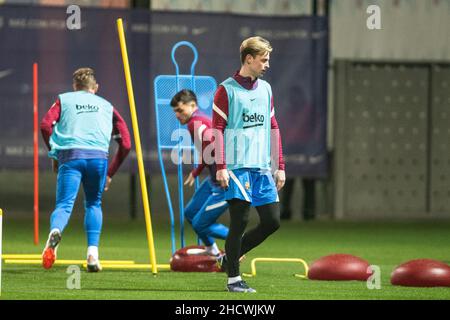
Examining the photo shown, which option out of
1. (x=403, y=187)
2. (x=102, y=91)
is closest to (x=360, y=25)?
(x=403, y=187)

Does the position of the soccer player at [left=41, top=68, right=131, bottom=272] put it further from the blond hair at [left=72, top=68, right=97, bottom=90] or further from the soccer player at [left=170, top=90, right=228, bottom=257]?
the soccer player at [left=170, top=90, right=228, bottom=257]

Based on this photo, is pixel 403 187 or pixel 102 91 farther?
pixel 403 187

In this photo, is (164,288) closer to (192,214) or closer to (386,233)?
(192,214)

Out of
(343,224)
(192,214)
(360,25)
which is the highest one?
(360,25)

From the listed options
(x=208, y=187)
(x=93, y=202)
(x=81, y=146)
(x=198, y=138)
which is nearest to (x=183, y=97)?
(x=198, y=138)

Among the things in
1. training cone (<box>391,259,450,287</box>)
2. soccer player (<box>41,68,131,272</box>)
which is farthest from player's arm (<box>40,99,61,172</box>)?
→ training cone (<box>391,259,450,287</box>)

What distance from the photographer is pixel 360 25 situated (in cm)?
1962

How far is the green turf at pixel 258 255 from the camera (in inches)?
369

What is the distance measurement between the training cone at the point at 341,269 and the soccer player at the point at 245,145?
1451mm

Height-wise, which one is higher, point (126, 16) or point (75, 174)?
point (126, 16)

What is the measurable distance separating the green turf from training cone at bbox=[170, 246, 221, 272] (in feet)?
0.58

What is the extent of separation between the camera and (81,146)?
11.2m

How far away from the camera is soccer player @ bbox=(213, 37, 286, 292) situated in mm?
9164

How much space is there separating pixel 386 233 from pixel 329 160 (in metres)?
2.48
